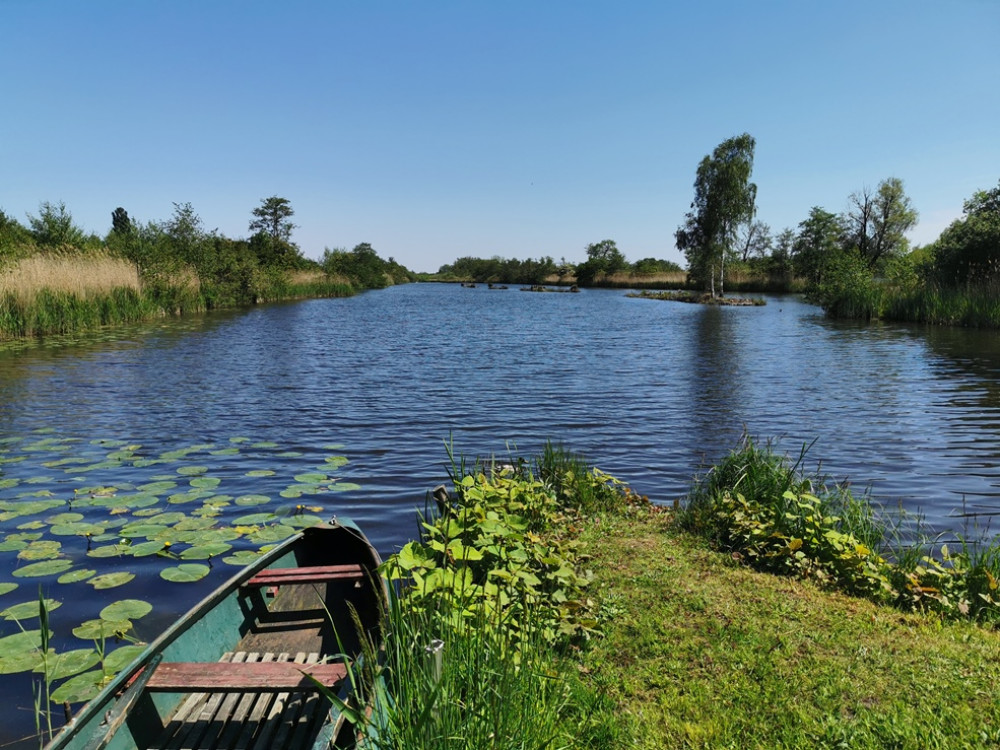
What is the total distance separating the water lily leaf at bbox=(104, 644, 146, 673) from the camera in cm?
459

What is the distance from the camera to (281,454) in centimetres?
1059

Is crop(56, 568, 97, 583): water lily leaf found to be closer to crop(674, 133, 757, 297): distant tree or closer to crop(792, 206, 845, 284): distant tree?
crop(674, 133, 757, 297): distant tree

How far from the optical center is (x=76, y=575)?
609 cm

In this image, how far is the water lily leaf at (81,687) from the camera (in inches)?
167

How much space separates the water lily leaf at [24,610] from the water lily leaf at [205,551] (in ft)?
3.88

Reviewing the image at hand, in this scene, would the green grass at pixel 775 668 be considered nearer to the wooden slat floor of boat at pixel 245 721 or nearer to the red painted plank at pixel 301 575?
the wooden slat floor of boat at pixel 245 721

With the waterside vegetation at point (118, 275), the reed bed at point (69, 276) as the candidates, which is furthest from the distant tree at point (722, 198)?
the reed bed at point (69, 276)

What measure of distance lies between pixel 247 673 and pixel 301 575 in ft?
4.27

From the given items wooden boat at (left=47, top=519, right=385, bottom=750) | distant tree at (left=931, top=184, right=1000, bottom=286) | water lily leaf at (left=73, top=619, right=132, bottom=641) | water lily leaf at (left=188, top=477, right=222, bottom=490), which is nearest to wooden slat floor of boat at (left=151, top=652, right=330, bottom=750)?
wooden boat at (left=47, top=519, right=385, bottom=750)

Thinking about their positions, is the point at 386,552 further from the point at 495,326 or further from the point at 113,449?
the point at 495,326

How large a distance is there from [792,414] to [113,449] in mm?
13697

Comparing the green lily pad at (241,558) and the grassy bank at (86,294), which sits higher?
the grassy bank at (86,294)

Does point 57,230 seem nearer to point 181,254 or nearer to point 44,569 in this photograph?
point 181,254

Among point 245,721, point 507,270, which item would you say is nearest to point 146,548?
point 245,721
